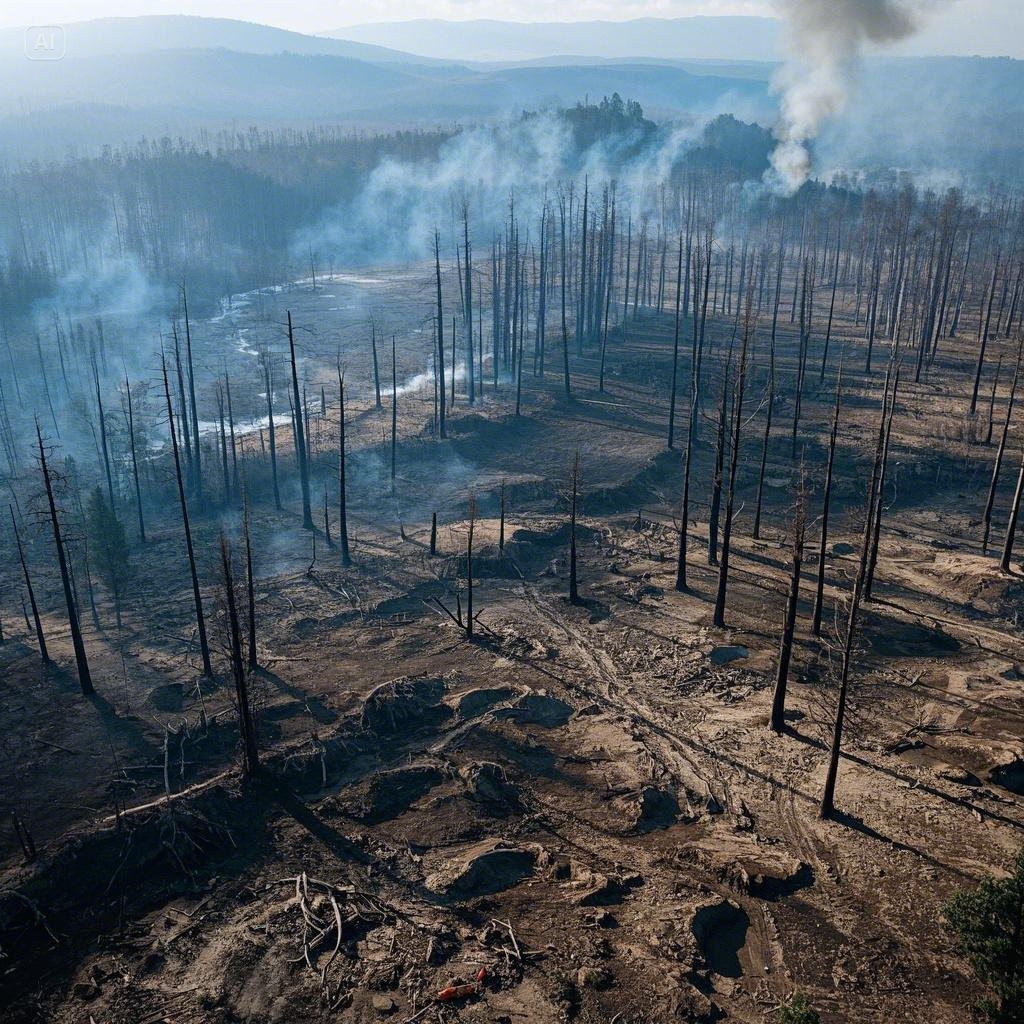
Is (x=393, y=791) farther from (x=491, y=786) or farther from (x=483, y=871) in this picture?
(x=483, y=871)

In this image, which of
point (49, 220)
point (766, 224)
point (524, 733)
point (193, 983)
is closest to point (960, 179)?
point (766, 224)

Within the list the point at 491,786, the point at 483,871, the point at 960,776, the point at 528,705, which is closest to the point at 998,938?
the point at 960,776

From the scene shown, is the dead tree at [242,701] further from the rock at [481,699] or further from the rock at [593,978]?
the rock at [593,978]

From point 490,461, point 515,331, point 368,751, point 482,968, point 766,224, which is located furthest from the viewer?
point 766,224

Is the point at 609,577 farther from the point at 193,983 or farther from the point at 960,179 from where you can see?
the point at 960,179

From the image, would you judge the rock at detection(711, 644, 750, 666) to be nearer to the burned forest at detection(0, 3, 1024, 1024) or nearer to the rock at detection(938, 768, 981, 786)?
the burned forest at detection(0, 3, 1024, 1024)

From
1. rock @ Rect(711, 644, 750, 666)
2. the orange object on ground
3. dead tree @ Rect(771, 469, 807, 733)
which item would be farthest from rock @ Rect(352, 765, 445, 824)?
rock @ Rect(711, 644, 750, 666)
